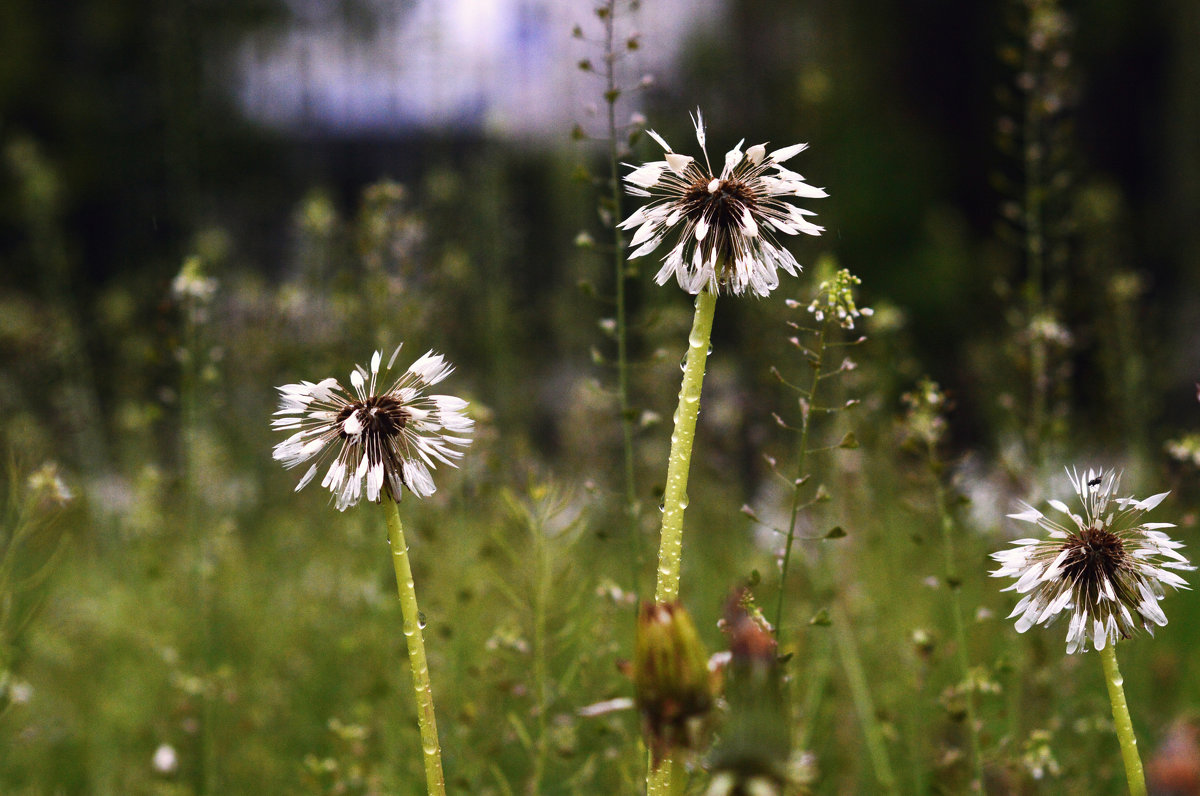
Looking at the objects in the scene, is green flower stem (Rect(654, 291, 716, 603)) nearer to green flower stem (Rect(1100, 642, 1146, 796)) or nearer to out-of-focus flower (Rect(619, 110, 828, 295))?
out-of-focus flower (Rect(619, 110, 828, 295))

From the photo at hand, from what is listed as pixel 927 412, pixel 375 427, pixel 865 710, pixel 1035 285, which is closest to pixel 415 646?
pixel 375 427

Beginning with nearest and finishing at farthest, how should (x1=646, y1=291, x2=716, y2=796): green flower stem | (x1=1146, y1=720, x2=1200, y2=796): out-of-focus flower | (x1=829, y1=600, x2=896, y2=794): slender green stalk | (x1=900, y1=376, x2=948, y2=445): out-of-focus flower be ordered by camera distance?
(x1=1146, y1=720, x2=1200, y2=796): out-of-focus flower, (x1=646, y1=291, x2=716, y2=796): green flower stem, (x1=900, y1=376, x2=948, y2=445): out-of-focus flower, (x1=829, y1=600, x2=896, y2=794): slender green stalk

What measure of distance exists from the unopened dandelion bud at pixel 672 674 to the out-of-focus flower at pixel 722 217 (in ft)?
1.54

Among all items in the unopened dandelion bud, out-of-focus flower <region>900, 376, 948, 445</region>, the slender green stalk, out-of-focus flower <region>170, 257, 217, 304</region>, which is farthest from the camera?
out-of-focus flower <region>170, 257, 217, 304</region>

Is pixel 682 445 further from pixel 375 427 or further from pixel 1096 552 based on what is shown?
pixel 1096 552

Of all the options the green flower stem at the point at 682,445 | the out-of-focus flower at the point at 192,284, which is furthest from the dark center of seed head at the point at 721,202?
the out-of-focus flower at the point at 192,284

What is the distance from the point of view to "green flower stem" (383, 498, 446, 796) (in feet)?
3.86

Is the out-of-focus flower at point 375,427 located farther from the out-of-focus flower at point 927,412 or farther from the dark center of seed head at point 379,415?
the out-of-focus flower at point 927,412

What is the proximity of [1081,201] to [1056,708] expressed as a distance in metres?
1.86

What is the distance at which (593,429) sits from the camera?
142 inches

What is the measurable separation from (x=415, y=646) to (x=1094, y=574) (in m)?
0.94

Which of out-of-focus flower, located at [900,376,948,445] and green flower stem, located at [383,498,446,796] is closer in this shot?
green flower stem, located at [383,498,446,796]

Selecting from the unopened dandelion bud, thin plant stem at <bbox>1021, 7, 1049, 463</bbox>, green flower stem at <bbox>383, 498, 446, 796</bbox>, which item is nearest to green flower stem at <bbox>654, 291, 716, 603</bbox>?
the unopened dandelion bud

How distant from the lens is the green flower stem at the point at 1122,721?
A: 117cm
